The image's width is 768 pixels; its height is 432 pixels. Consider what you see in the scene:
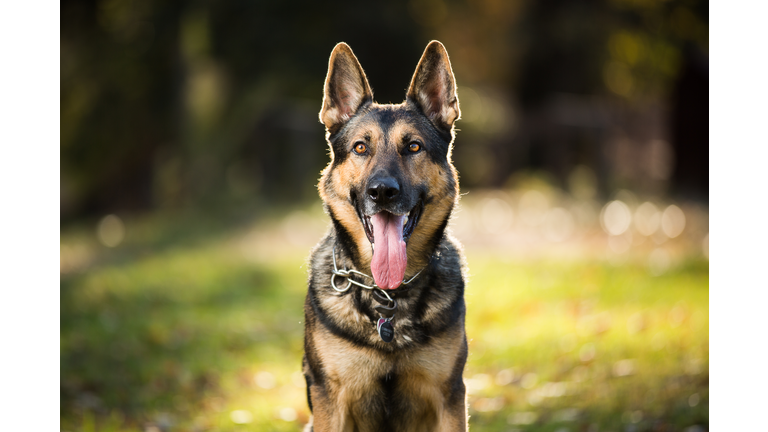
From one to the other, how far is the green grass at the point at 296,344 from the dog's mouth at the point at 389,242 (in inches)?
83.6

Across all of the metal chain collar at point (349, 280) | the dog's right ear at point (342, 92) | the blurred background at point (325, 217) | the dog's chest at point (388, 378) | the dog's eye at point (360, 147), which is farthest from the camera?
the blurred background at point (325, 217)

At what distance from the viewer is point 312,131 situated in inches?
654

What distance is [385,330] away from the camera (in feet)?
11.5

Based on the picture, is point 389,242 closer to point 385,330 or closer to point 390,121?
point 385,330

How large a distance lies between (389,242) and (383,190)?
315mm

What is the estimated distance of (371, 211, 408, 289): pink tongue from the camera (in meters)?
3.52

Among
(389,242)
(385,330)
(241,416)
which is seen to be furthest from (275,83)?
Result: (385,330)

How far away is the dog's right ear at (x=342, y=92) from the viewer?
3990 mm

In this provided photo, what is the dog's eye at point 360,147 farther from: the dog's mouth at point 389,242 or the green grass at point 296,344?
the green grass at point 296,344

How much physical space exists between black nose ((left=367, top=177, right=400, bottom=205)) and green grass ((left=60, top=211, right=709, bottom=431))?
8.04ft

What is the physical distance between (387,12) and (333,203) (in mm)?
12929

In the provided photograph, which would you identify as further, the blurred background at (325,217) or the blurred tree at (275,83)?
the blurred tree at (275,83)

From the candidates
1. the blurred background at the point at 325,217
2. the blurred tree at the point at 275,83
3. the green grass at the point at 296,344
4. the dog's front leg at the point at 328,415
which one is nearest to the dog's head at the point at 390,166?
the dog's front leg at the point at 328,415

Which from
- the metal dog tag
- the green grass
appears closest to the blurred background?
the green grass
